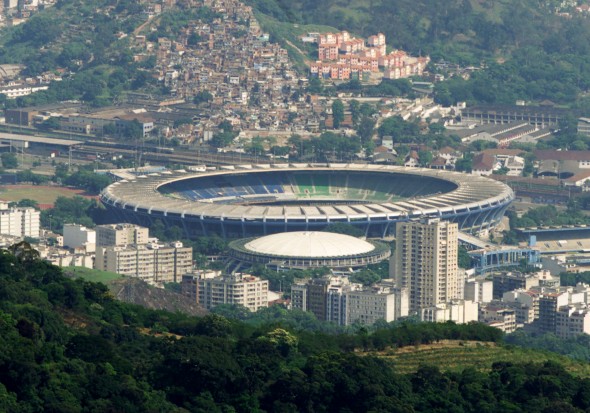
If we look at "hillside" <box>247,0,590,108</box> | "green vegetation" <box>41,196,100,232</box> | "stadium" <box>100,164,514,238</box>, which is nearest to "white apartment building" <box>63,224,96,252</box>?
"green vegetation" <box>41,196,100,232</box>

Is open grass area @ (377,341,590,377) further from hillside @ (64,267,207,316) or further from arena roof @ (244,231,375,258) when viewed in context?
arena roof @ (244,231,375,258)

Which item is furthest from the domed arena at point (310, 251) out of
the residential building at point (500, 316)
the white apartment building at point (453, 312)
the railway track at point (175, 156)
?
the railway track at point (175, 156)

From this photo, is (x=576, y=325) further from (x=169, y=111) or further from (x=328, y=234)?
(x=169, y=111)

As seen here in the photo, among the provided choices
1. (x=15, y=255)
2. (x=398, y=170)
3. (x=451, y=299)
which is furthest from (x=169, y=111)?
(x=15, y=255)

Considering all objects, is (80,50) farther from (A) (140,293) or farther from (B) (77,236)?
(A) (140,293)

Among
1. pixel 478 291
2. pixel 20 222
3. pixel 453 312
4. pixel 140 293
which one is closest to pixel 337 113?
pixel 20 222

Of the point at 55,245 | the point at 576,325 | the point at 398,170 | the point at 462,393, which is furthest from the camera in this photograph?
the point at 398,170

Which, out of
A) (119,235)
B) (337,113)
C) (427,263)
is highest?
(337,113)

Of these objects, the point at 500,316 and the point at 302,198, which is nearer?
the point at 500,316
